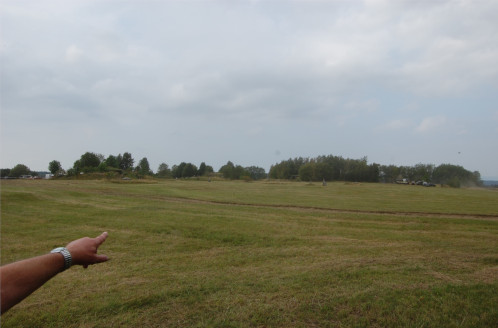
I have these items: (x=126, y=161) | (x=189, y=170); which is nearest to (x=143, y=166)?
(x=126, y=161)

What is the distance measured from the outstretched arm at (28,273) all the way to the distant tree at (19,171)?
106891mm

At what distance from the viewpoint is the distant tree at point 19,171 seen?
87.5 metres

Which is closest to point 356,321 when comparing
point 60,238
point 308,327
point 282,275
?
point 308,327

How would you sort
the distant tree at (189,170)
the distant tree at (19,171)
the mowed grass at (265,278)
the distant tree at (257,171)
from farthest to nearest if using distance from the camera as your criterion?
the distant tree at (257,171)
the distant tree at (189,170)
the distant tree at (19,171)
the mowed grass at (265,278)

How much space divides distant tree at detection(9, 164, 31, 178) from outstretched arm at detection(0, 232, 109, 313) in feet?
351

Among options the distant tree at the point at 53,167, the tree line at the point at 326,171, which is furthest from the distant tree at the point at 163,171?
the distant tree at the point at 53,167

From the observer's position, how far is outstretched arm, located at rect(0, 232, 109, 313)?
1726 millimetres

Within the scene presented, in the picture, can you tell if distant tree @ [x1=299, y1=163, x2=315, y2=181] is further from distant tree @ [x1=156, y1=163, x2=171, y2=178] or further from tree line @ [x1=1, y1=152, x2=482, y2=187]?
distant tree @ [x1=156, y1=163, x2=171, y2=178]

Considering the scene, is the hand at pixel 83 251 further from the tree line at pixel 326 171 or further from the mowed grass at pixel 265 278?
the tree line at pixel 326 171

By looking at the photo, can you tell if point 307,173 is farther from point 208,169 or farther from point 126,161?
point 126,161

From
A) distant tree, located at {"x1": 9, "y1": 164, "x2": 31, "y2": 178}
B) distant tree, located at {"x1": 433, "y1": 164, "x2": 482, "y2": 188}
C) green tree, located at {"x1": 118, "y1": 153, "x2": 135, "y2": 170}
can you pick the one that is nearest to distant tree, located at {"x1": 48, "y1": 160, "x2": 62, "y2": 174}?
distant tree, located at {"x1": 9, "y1": 164, "x2": 31, "y2": 178}

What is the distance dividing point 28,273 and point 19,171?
11010 cm

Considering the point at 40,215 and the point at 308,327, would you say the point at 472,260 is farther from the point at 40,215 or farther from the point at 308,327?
the point at 40,215

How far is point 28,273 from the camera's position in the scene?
6.17 ft
